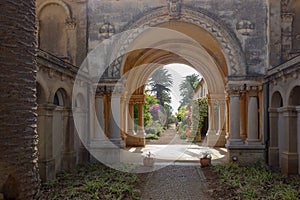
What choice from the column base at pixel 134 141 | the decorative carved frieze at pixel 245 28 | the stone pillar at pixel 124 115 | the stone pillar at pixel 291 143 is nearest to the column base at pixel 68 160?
the stone pillar at pixel 291 143

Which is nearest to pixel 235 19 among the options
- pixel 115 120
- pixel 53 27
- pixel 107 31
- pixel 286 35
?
pixel 286 35

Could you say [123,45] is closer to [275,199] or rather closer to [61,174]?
[61,174]

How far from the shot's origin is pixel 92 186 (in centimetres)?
841

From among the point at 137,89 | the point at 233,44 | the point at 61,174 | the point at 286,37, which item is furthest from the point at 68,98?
the point at 137,89

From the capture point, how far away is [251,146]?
1220cm

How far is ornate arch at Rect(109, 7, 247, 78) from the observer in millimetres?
12273

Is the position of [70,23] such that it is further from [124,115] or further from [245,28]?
[124,115]

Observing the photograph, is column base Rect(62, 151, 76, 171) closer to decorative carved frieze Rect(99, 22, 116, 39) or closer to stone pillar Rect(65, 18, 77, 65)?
stone pillar Rect(65, 18, 77, 65)

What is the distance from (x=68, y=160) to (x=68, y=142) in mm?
501

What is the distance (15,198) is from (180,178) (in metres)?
8.55

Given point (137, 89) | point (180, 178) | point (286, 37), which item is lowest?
point (180, 178)

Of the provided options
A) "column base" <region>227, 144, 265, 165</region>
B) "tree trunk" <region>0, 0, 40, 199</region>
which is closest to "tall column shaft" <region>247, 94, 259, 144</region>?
"column base" <region>227, 144, 265, 165</region>

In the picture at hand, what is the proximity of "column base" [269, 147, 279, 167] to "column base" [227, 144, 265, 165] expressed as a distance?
0.31 metres

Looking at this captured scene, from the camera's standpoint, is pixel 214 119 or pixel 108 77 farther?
pixel 214 119
